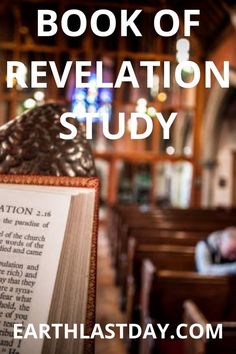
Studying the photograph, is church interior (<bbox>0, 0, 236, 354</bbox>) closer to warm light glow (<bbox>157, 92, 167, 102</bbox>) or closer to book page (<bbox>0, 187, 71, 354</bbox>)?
warm light glow (<bbox>157, 92, 167, 102</bbox>)

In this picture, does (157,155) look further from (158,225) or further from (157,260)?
(157,260)

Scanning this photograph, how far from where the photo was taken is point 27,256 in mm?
863

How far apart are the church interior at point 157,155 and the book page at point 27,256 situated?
645 millimetres

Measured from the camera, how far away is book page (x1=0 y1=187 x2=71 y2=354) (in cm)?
82

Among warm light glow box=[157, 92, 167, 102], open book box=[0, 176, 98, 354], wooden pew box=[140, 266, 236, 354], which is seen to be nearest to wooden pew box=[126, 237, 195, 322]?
wooden pew box=[140, 266, 236, 354]

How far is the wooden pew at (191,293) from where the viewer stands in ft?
9.45

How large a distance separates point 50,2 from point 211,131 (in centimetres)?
520

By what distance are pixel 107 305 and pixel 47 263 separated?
4.50 meters

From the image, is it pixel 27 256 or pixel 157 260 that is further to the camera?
pixel 157 260

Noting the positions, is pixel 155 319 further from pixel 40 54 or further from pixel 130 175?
pixel 130 175

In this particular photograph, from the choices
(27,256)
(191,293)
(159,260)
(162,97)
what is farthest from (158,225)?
(27,256)

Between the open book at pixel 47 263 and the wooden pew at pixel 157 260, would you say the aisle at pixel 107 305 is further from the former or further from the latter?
→ the open book at pixel 47 263

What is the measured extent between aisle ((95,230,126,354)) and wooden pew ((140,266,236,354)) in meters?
0.97

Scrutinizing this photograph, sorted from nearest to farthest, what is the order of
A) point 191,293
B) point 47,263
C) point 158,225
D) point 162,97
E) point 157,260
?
1. point 47,263
2. point 191,293
3. point 157,260
4. point 158,225
5. point 162,97
